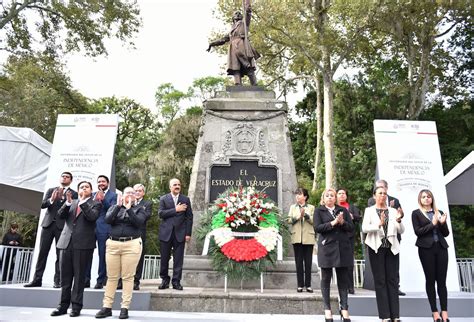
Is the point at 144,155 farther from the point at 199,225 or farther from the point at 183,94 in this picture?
the point at 199,225

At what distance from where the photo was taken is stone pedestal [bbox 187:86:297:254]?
7.30m

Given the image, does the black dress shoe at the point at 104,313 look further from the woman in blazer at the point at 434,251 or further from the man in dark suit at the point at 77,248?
the woman in blazer at the point at 434,251

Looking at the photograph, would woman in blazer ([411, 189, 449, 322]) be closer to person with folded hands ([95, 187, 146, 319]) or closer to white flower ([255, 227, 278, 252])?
white flower ([255, 227, 278, 252])

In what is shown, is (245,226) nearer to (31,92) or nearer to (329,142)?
(329,142)

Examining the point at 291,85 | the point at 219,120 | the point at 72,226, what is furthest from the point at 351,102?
the point at 72,226

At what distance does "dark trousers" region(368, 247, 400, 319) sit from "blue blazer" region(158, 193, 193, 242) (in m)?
2.87

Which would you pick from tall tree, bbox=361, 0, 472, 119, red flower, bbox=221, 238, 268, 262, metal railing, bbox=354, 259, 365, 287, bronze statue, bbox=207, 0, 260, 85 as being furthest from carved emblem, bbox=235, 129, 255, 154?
tall tree, bbox=361, 0, 472, 119

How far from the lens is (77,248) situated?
185 inches

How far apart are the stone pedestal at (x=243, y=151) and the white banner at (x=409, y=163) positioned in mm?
1775

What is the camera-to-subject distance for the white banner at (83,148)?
291 inches

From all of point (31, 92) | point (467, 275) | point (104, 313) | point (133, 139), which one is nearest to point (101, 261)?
point (104, 313)

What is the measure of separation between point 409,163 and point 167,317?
5256 mm

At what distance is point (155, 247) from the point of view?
19.8 meters

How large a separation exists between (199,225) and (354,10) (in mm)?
12634
